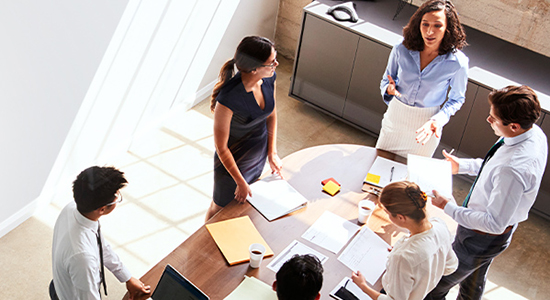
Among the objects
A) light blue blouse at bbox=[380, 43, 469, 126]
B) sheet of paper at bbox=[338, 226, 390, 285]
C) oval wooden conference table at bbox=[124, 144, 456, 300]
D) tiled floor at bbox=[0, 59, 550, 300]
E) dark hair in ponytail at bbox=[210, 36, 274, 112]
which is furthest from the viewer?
light blue blouse at bbox=[380, 43, 469, 126]

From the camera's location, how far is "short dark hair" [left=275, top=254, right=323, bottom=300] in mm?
1643

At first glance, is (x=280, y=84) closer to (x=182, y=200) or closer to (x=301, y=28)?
(x=301, y=28)

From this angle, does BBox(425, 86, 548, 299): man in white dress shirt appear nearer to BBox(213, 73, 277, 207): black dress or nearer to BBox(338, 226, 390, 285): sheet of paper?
BBox(338, 226, 390, 285): sheet of paper

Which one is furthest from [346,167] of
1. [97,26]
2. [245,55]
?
[97,26]

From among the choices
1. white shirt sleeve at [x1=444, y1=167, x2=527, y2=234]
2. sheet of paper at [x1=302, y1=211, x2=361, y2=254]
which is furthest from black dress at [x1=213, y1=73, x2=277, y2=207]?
white shirt sleeve at [x1=444, y1=167, x2=527, y2=234]

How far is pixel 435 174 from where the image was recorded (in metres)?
2.42

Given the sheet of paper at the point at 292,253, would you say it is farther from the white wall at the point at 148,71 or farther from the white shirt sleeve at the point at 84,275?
the white wall at the point at 148,71

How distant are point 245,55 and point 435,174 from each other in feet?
3.15

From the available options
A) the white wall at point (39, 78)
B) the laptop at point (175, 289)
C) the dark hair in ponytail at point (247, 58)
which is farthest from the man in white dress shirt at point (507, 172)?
the white wall at point (39, 78)

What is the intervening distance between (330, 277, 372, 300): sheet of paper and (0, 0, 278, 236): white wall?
114 cm

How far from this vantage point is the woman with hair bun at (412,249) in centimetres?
185

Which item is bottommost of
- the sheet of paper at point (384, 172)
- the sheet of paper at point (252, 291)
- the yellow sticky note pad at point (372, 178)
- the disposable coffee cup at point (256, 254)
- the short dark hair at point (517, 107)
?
the sheet of paper at point (252, 291)

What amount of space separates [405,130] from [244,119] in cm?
84

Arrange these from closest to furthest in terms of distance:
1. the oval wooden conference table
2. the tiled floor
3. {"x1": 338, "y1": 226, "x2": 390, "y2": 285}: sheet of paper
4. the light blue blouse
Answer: the oval wooden conference table
{"x1": 338, "y1": 226, "x2": 390, "y2": 285}: sheet of paper
the tiled floor
the light blue blouse
